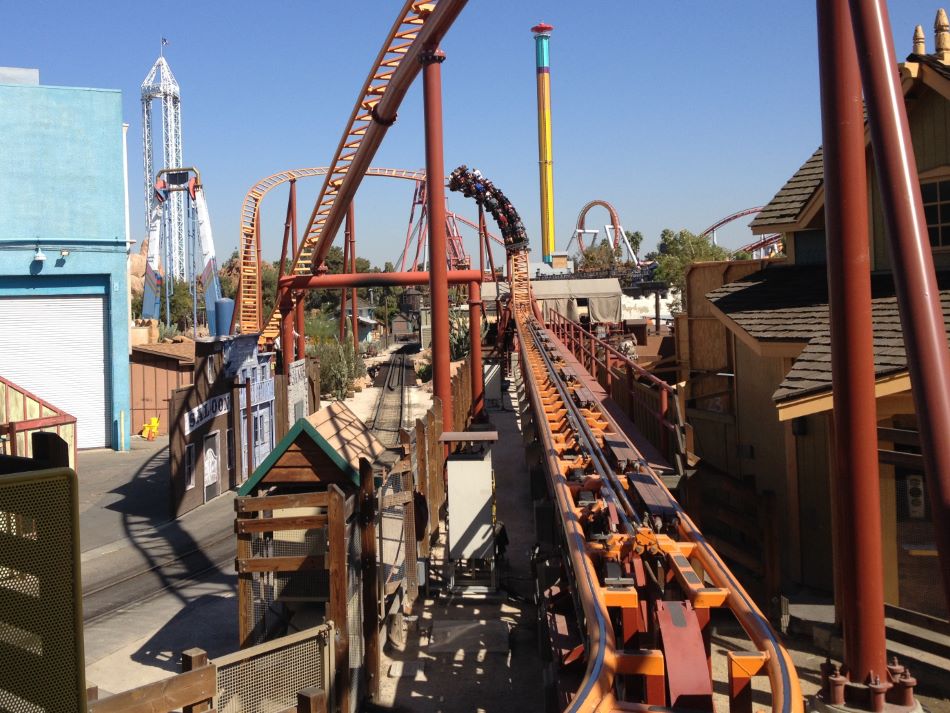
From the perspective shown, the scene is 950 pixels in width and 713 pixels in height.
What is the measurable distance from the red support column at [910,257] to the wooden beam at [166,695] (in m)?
3.27

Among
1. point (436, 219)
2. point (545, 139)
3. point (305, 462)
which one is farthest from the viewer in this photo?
point (545, 139)

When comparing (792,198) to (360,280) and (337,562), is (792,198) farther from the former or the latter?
(360,280)

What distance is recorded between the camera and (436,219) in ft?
45.2

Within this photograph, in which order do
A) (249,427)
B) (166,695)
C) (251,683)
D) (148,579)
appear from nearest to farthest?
(166,695), (251,683), (148,579), (249,427)

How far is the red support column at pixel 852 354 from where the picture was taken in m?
3.71

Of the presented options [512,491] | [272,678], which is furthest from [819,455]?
[512,491]

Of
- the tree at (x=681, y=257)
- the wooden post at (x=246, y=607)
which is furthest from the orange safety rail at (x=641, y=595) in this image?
the tree at (x=681, y=257)

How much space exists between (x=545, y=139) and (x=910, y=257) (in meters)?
61.5

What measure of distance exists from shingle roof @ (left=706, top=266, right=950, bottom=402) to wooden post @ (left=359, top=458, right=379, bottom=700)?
3244mm

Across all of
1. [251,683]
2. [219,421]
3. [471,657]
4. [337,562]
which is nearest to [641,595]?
[251,683]

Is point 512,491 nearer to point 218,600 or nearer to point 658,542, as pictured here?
point 218,600

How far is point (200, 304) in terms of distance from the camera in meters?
68.1

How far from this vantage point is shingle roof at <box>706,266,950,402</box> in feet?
22.1

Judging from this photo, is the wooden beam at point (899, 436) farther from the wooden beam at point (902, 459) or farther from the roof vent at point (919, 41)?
the roof vent at point (919, 41)
